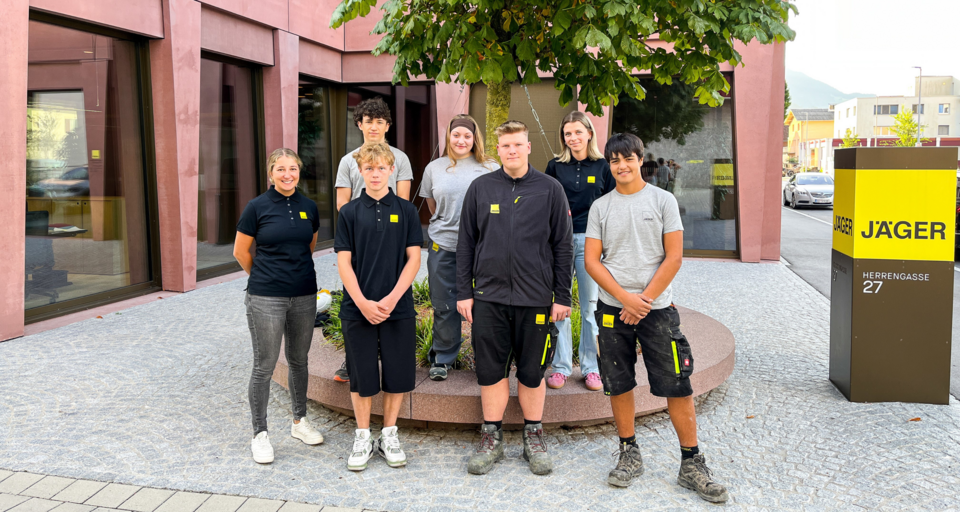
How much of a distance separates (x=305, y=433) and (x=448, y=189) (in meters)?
1.76

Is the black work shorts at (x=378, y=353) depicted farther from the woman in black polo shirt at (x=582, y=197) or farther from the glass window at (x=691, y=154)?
the glass window at (x=691, y=154)

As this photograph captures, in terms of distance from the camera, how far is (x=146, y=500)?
3525 mm

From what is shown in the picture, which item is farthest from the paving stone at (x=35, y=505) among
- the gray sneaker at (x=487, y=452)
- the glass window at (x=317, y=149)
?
the glass window at (x=317, y=149)

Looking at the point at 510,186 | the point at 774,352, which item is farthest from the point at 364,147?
the point at 774,352

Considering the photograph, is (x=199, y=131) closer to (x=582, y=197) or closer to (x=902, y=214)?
(x=582, y=197)

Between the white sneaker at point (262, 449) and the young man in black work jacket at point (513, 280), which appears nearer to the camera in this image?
the young man in black work jacket at point (513, 280)

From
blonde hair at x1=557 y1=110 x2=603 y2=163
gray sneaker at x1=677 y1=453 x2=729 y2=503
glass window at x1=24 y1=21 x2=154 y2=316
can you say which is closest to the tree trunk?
blonde hair at x1=557 y1=110 x2=603 y2=163

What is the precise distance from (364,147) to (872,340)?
148 inches

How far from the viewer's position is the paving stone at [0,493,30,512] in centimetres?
346

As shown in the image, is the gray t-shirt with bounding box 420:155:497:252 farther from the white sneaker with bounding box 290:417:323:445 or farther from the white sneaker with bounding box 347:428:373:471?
the white sneaker with bounding box 290:417:323:445

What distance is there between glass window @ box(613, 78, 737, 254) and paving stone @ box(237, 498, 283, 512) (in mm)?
10946

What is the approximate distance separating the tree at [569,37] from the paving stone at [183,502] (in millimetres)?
2821

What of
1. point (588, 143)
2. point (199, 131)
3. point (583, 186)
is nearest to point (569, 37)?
point (588, 143)

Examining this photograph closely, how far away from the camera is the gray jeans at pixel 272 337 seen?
12.9 ft
